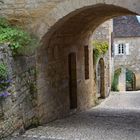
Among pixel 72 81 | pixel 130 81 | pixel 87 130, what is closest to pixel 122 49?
pixel 130 81

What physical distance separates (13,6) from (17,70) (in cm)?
169

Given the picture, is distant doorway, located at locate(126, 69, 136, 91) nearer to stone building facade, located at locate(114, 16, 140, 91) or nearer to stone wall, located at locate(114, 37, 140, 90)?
stone building facade, located at locate(114, 16, 140, 91)

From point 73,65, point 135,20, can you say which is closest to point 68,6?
point 73,65

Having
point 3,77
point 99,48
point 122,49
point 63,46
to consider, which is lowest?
point 3,77

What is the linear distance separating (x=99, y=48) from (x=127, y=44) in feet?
61.1

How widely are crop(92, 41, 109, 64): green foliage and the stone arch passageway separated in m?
3.33

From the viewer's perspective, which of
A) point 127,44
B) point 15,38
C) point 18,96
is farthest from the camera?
point 127,44

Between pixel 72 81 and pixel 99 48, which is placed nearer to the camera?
pixel 72 81

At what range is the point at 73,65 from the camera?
426 inches

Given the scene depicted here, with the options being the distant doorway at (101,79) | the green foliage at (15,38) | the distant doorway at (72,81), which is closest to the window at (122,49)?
the distant doorway at (101,79)

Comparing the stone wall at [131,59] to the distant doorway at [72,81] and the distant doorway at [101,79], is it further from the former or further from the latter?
the distant doorway at [72,81]

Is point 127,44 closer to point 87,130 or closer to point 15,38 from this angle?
point 87,130

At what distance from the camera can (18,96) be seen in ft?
Result: 22.8

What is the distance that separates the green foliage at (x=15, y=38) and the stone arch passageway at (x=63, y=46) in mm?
429
